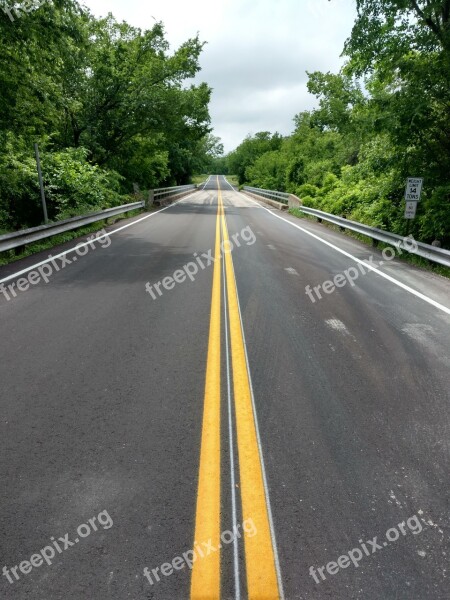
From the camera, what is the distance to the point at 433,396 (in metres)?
3.69

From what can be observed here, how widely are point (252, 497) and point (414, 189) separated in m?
A: 10.5

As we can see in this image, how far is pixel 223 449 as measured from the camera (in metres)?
2.85

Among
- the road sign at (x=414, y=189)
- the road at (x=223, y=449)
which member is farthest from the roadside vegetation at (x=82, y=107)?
the road sign at (x=414, y=189)

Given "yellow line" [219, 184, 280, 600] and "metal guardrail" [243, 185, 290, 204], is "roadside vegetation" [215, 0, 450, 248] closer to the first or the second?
"yellow line" [219, 184, 280, 600]

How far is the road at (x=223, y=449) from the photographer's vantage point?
6.62 ft

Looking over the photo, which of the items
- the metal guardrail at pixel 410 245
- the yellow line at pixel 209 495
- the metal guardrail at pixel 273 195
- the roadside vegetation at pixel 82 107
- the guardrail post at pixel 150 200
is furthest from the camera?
the metal guardrail at pixel 273 195

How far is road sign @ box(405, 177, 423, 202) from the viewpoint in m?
10.6

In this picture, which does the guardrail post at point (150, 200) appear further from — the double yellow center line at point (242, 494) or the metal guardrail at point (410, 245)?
the double yellow center line at point (242, 494)

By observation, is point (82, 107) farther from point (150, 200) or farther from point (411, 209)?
point (411, 209)

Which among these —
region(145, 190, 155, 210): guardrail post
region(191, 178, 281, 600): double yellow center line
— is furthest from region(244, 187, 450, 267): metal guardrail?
region(145, 190, 155, 210): guardrail post

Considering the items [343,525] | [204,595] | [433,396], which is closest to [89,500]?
[204,595]

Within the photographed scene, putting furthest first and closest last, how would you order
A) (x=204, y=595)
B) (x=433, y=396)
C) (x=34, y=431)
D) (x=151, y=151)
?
(x=151, y=151)
(x=433, y=396)
(x=34, y=431)
(x=204, y=595)

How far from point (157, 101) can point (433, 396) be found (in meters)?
24.8

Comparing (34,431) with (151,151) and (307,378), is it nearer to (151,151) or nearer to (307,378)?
(307,378)
